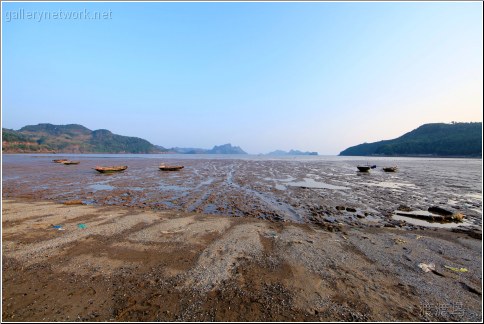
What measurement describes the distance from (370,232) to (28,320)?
13164 millimetres

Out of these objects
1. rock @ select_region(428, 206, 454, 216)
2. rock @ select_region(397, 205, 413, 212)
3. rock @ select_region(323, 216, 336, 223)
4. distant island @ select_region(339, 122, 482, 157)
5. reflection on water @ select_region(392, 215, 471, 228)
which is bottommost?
reflection on water @ select_region(392, 215, 471, 228)

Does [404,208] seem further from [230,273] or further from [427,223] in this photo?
[230,273]

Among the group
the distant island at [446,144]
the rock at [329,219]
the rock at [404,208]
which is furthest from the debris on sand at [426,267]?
the distant island at [446,144]

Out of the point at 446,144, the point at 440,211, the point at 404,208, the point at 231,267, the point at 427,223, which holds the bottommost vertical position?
the point at 427,223

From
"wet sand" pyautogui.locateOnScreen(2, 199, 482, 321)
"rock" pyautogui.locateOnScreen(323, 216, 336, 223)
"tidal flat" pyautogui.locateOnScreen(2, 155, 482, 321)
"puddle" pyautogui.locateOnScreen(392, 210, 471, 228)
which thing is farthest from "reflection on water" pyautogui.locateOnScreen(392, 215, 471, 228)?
"rock" pyautogui.locateOnScreen(323, 216, 336, 223)

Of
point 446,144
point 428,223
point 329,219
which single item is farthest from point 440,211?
point 446,144

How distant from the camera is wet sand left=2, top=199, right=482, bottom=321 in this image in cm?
513

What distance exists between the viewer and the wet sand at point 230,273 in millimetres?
5129

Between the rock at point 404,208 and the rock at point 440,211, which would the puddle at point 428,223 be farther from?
the rock at point 404,208

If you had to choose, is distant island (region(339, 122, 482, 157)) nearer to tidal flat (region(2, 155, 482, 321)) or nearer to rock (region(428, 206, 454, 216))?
rock (region(428, 206, 454, 216))

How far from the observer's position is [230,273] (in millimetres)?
6746

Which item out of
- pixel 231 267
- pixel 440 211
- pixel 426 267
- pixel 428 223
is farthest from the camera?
pixel 440 211

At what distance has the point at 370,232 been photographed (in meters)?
11.2

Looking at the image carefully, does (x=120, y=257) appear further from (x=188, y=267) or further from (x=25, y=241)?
(x=25, y=241)
